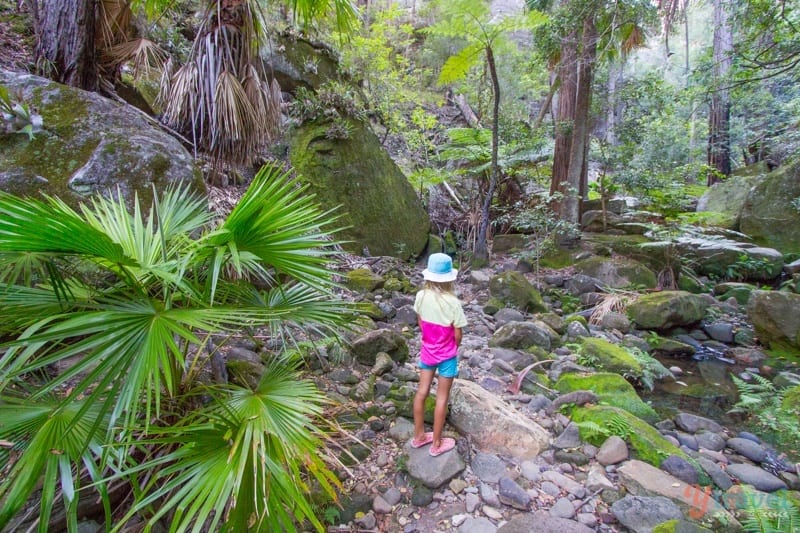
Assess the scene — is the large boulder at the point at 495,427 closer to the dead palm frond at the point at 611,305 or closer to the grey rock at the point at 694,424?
the grey rock at the point at 694,424

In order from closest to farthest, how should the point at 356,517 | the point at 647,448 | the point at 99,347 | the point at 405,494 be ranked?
the point at 99,347
the point at 356,517
the point at 405,494
the point at 647,448

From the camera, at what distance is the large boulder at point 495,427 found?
8.28ft

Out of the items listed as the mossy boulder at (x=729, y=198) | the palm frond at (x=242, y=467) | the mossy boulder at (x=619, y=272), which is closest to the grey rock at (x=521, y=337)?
the mossy boulder at (x=619, y=272)

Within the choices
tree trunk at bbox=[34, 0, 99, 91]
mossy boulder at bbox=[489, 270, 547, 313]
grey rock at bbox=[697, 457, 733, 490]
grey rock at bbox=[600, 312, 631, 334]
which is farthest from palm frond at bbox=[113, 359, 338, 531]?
grey rock at bbox=[600, 312, 631, 334]

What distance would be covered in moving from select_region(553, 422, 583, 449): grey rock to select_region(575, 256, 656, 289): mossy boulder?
4.24 m

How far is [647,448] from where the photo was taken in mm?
2498

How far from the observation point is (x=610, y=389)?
3.21m

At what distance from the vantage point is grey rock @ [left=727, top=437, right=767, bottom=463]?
2.79 meters

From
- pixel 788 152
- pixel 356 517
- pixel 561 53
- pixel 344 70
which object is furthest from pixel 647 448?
pixel 788 152

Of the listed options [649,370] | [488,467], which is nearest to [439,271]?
[488,467]

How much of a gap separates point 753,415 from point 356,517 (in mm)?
3620

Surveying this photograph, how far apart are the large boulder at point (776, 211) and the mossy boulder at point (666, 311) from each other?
155 inches

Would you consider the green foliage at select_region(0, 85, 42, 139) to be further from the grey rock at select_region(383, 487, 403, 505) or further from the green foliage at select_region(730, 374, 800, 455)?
the green foliage at select_region(730, 374, 800, 455)

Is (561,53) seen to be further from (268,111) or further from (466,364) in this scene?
Result: (466,364)
